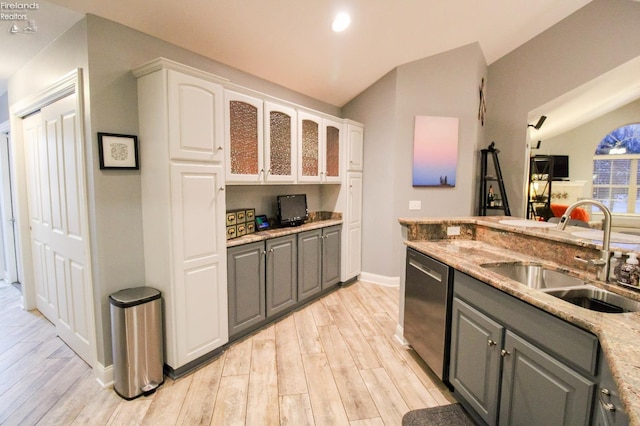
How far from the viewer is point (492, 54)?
172 inches

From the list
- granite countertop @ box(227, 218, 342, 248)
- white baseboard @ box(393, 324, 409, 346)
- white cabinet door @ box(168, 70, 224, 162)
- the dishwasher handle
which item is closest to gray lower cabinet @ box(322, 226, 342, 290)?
granite countertop @ box(227, 218, 342, 248)

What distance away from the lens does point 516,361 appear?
4.83ft

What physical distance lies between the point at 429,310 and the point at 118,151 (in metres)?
2.46

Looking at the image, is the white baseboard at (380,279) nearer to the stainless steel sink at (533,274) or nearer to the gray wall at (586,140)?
the stainless steel sink at (533,274)

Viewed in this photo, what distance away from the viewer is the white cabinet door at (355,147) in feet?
13.2

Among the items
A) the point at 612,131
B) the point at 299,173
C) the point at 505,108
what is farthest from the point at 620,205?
the point at 299,173

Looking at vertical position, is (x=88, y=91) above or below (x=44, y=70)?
below

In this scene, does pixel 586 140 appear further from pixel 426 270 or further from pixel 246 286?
pixel 246 286

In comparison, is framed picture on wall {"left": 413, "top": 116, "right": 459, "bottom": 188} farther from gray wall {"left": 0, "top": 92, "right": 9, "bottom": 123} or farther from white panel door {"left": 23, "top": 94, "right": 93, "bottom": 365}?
gray wall {"left": 0, "top": 92, "right": 9, "bottom": 123}

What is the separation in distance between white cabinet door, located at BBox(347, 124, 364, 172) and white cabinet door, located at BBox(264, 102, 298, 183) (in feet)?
3.10

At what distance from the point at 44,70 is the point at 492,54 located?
511 centimetres

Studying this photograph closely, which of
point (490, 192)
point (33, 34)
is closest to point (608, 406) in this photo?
point (33, 34)

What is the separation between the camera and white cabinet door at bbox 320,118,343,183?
12.2 feet

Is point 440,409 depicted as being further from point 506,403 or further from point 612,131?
point 612,131
